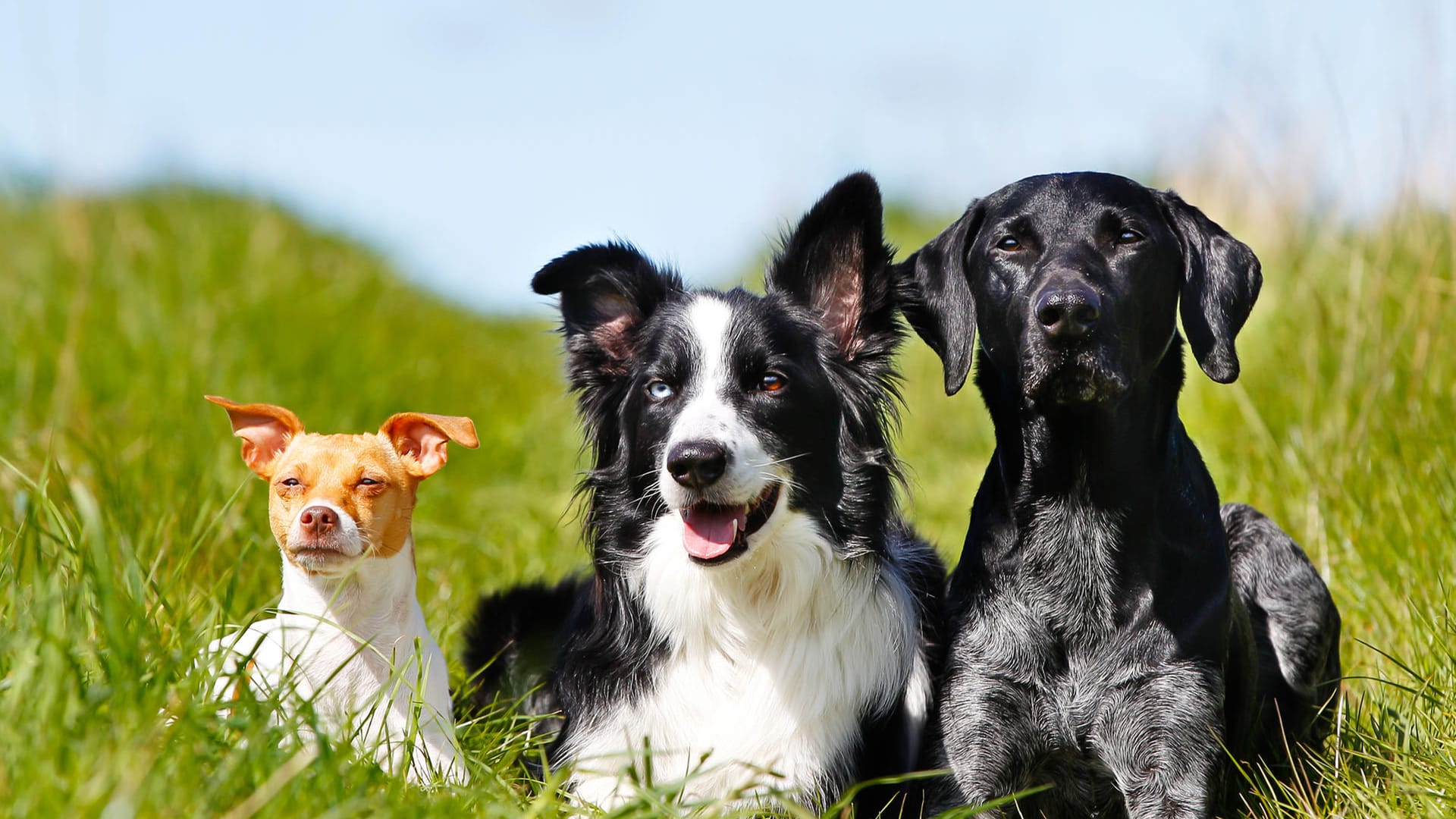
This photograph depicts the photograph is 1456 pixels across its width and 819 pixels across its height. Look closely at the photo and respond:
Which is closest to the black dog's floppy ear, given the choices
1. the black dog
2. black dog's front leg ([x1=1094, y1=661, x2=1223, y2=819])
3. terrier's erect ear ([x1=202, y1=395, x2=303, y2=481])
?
the black dog

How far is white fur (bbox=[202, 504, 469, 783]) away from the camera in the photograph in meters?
2.99

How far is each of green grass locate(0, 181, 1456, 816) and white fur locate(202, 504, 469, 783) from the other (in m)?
0.15

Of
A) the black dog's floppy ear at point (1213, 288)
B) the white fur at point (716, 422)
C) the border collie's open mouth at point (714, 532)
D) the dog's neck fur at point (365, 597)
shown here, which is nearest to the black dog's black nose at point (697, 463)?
the white fur at point (716, 422)

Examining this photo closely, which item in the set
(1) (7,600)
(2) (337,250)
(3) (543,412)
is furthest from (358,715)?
(2) (337,250)

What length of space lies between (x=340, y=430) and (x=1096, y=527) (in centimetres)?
489

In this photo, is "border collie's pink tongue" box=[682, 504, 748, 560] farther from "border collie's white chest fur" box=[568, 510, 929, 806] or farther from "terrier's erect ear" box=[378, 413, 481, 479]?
"terrier's erect ear" box=[378, 413, 481, 479]

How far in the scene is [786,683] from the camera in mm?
3334

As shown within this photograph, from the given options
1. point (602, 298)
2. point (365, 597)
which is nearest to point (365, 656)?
point (365, 597)

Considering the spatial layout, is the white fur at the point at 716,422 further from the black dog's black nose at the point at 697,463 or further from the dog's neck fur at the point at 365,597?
the dog's neck fur at the point at 365,597

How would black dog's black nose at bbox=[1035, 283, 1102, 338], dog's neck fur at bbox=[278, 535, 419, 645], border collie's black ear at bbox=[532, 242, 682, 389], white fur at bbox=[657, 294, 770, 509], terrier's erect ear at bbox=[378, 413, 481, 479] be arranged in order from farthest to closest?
border collie's black ear at bbox=[532, 242, 682, 389]
terrier's erect ear at bbox=[378, 413, 481, 479]
dog's neck fur at bbox=[278, 535, 419, 645]
white fur at bbox=[657, 294, 770, 509]
black dog's black nose at bbox=[1035, 283, 1102, 338]

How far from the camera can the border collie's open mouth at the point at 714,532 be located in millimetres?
3092

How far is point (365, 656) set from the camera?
317 centimetres

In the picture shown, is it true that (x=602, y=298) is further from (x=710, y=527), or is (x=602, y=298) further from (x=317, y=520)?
(x=317, y=520)

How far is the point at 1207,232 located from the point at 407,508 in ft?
7.31
